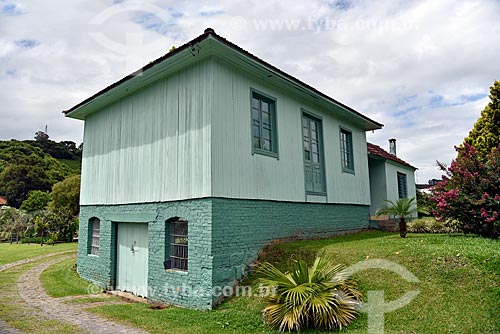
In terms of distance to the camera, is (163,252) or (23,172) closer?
(163,252)

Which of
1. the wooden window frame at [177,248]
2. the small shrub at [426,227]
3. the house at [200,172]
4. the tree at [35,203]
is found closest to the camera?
the house at [200,172]

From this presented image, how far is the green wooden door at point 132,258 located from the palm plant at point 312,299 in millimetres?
4330

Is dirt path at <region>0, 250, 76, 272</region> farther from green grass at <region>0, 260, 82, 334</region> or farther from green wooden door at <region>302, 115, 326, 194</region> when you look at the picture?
green wooden door at <region>302, 115, 326, 194</region>

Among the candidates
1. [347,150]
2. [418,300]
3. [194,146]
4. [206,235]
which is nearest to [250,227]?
[206,235]

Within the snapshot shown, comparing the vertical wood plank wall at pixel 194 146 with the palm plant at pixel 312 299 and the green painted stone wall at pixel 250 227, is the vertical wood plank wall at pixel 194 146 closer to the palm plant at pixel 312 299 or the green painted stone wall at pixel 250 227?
the green painted stone wall at pixel 250 227

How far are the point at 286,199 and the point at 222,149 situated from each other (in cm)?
288

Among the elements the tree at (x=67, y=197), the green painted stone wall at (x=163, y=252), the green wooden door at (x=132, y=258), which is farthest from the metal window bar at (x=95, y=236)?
the tree at (x=67, y=197)

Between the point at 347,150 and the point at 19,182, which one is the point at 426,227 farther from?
the point at 19,182

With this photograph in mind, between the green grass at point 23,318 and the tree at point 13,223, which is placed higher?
the tree at point 13,223

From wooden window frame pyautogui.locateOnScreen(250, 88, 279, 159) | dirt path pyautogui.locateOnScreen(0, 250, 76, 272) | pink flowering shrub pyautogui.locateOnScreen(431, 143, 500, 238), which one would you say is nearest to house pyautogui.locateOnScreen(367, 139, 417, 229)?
pink flowering shrub pyautogui.locateOnScreen(431, 143, 500, 238)

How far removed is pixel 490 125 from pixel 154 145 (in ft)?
55.1

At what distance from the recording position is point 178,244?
908 centimetres

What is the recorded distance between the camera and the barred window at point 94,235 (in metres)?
12.3

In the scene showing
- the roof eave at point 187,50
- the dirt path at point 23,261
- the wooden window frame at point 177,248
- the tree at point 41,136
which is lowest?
the dirt path at point 23,261
